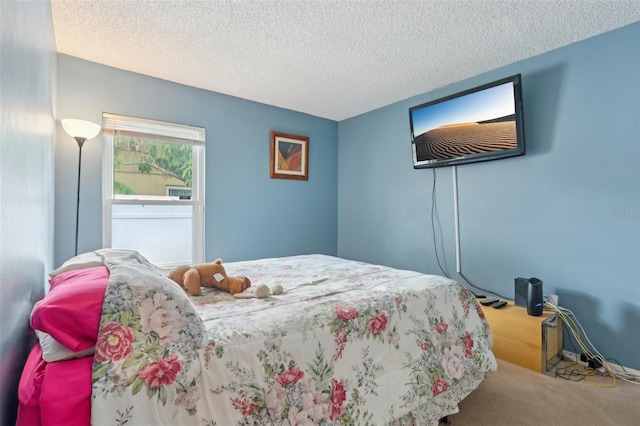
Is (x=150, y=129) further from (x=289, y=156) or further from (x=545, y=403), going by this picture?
(x=545, y=403)

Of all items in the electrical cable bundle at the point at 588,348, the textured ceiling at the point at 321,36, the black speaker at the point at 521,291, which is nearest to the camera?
the textured ceiling at the point at 321,36

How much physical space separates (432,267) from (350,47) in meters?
2.31

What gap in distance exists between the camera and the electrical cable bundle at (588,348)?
2070mm

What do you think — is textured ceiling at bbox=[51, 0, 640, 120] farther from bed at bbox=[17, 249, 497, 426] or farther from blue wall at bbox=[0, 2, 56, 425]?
bed at bbox=[17, 249, 497, 426]

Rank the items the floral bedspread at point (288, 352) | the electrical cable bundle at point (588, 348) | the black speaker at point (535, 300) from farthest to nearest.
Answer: the black speaker at point (535, 300) < the electrical cable bundle at point (588, 348) < the floral bedspread at point (288, 352)

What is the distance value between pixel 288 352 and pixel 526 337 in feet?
6.43

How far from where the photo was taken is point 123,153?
2.90 m

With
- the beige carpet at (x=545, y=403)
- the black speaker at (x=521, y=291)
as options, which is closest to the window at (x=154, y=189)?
the beige carpet at (x=545, y=403)

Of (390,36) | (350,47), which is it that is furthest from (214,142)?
(390,36)

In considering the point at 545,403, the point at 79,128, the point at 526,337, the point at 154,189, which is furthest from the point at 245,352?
the point at 154,189

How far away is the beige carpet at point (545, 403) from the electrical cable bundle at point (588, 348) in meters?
0.09

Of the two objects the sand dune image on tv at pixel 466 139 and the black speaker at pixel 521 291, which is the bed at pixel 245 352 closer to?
the black speaker at pixel 521 291

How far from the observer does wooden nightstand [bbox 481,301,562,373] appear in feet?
6.95

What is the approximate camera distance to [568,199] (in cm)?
237
